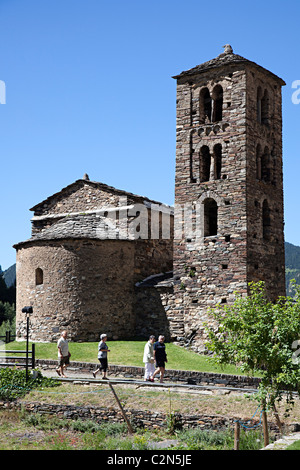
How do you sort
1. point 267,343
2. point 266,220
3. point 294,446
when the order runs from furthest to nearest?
point 266,220 → point 267,343 → point 294,446

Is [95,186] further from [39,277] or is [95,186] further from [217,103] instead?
[217,103]

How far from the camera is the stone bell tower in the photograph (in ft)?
80.6

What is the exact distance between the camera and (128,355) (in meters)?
22.3

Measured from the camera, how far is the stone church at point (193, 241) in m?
24.8

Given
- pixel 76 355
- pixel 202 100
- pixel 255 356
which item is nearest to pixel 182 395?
pixel 255 356

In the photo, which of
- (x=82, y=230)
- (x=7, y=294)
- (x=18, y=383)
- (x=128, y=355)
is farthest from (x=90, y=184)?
(x=7, y=294)

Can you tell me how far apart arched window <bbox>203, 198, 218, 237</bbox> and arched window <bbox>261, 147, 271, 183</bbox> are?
2.75 meters

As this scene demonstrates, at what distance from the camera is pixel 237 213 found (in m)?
24.6

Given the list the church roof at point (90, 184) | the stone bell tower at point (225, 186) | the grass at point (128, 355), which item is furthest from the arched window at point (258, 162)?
the grass at point (128, 355)

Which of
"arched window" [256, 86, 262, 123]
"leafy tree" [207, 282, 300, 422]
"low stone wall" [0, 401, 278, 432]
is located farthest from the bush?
"arched window" [256, 86, 262, 123]

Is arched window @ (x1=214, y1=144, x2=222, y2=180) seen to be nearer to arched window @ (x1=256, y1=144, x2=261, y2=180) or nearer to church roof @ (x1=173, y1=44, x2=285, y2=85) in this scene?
arched window @ (x1=256, y1=144, x2=261, y2=180)

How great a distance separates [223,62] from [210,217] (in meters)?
6.97

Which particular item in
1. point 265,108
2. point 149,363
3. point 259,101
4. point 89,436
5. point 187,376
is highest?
point 259,101

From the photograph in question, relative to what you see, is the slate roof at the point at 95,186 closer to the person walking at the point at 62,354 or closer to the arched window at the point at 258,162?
the arched window at the point at 258,162
